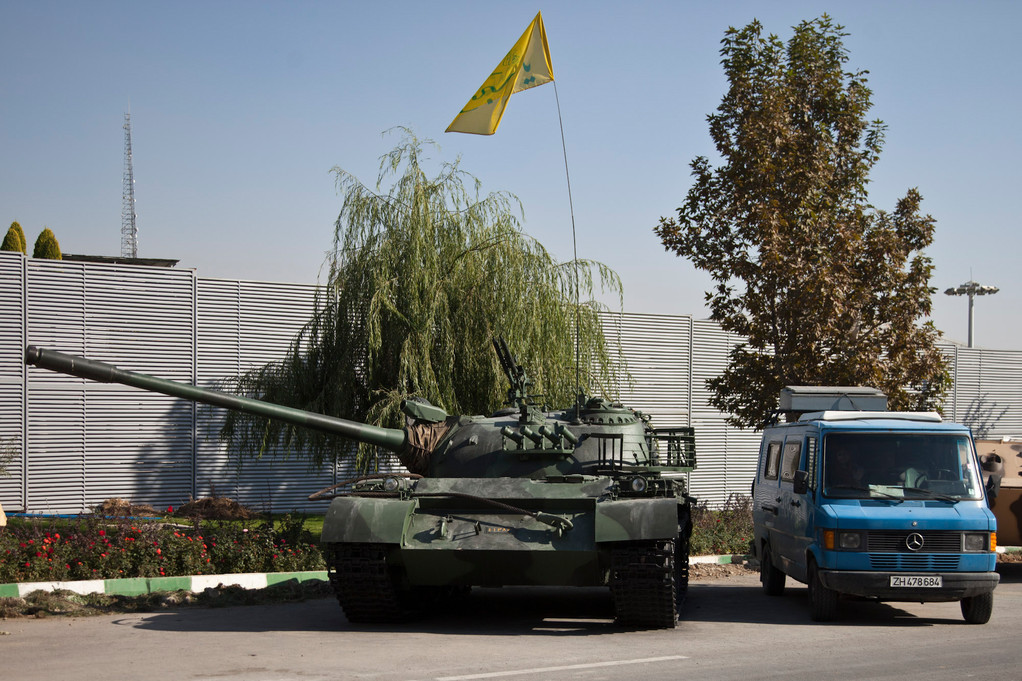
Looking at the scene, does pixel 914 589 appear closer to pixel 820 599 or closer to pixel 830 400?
pixel 820 599

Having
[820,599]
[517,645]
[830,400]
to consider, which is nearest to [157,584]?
[517,645]

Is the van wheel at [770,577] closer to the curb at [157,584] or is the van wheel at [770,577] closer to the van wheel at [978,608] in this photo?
the van wheel at [978,608]

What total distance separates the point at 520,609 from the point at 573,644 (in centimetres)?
244

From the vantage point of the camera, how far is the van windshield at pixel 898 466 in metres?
10.5

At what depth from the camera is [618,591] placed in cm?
954

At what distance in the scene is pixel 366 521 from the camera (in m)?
9.56

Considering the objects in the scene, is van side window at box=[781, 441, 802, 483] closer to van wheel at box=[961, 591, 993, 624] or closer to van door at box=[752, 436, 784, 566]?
van door at box=[752, 436, 784, 566]

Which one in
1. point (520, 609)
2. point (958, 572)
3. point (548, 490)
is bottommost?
point (520, 609)

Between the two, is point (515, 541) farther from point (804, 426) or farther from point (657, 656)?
point (804, 426)

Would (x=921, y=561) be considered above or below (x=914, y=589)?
above

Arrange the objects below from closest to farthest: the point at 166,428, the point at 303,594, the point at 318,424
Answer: the point at 318,424, the point at 303,594, the point at 166,428

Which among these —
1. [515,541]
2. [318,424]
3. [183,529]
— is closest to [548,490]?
[515,541]

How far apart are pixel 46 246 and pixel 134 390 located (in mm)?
12043

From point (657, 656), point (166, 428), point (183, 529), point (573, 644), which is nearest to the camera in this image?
point (657, 656)
